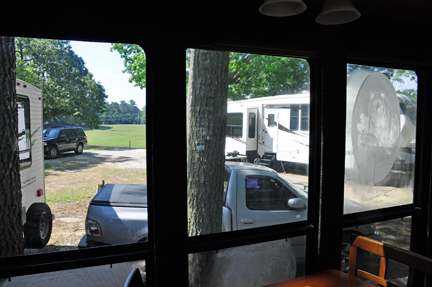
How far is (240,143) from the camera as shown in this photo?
222 centimetres

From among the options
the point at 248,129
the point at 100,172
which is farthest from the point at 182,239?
the point at 248,129

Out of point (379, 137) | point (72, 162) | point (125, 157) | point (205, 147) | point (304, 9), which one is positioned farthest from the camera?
point (379, 137)

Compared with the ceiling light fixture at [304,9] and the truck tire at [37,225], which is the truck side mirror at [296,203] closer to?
the ceiling light fixture at [304,9]

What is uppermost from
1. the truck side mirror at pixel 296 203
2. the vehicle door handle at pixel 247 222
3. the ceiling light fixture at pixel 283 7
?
the ceiling light fixture at pixel 283 7

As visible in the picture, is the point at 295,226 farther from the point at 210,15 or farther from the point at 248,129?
the point at 210,15

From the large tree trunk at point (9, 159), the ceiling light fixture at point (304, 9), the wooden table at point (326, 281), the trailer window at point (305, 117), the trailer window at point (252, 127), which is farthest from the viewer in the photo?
the trailer window at point (305, 117)

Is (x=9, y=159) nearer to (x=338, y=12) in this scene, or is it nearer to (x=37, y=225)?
(x=37, y=225)

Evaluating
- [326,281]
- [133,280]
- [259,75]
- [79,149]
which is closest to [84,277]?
[133,280]

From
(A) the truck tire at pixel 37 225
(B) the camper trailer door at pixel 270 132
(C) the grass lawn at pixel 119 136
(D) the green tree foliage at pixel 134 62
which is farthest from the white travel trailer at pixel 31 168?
(B) the camper trailer door at pixel 270 132

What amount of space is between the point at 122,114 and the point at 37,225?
76 centimetres

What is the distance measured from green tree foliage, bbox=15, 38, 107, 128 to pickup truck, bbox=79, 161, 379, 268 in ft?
1.60

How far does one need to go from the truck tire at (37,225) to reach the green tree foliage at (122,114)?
0.59 metres

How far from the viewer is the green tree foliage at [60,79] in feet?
5.36

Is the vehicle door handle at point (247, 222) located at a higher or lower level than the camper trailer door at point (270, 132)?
lower
